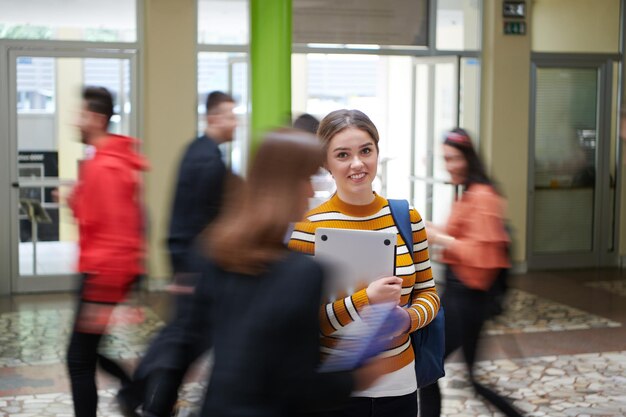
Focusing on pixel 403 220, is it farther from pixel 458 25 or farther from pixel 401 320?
pixel 458 25

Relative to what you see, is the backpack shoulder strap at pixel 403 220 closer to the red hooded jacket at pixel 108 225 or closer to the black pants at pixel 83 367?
the red hooded jacket at pixel 108 225

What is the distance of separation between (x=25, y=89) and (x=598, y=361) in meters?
6.21

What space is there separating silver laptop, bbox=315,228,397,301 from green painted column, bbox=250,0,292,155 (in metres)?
2.76

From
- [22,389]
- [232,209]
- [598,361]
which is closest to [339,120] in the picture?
[232,209]

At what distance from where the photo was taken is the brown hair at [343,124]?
9.80 ft

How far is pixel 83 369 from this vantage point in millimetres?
4465

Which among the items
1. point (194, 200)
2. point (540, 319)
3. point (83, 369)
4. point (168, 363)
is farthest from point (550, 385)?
point (168, 363)

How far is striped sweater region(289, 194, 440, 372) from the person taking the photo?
2932 millimetres

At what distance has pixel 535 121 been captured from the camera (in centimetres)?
1169

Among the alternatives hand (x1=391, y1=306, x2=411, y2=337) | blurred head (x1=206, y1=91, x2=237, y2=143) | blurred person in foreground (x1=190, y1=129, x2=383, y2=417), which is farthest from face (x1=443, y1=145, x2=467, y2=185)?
blurred person in foreground (x1=190, y1=129, x2=383, y2=417)

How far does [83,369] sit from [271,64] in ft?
6.79

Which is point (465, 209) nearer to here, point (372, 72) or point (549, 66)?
point (549, 66)

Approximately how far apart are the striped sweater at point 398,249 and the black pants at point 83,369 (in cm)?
186

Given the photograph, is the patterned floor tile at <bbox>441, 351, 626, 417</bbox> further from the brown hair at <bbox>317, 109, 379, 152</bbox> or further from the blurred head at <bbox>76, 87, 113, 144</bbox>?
the brown hair at <bbox>317, 109, 379, 152</bbox>
